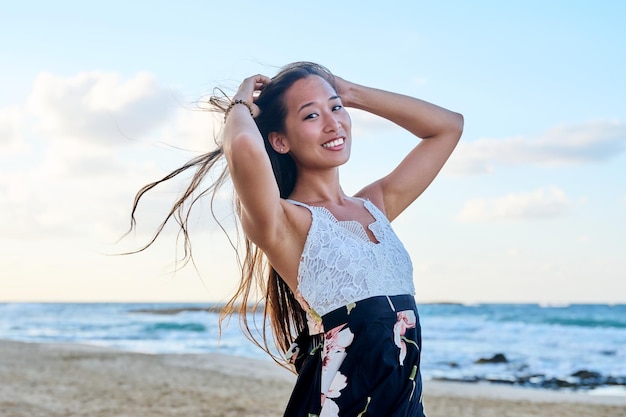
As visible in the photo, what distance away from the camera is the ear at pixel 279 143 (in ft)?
7.34

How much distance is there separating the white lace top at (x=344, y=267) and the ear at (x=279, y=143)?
0.19 meters

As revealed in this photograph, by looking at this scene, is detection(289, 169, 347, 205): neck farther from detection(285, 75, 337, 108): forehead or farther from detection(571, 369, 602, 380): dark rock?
detection(571, 369, 602, 380): dark rock

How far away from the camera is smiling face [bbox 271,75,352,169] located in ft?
7.08

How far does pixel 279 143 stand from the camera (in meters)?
2.25

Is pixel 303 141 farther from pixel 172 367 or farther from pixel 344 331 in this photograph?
pixel 172 367

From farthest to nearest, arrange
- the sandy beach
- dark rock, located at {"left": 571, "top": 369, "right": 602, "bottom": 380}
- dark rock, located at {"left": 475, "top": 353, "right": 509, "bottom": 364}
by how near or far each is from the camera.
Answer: dark rock, located at {"left": 475, "top": 353, "right": 509, "bottom": 364}, dark rock, located at {"left": 571, "top": 369, "right": 602, "bottom": 380}, the sandy beach

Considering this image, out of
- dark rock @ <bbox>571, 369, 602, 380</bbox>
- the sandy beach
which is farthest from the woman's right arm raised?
dark rock @ <bbox>571, 369, 602, 380</bbox>

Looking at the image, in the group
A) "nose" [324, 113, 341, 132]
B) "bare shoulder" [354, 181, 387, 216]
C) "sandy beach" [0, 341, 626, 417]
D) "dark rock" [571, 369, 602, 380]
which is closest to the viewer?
"nose" [324, 113, 341, 132]

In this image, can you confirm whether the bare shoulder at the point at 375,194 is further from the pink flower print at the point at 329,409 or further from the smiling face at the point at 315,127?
the pink flower print at the point at 329,409

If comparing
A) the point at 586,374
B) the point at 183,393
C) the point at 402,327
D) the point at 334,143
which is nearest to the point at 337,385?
the point at 402,327

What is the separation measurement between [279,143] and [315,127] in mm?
134

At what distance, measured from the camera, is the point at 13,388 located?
8680mm

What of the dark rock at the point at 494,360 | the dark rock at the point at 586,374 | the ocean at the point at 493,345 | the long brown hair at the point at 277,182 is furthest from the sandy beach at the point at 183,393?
the long brown hair at the point at 277,182

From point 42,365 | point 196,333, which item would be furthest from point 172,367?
point 196,333
